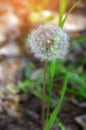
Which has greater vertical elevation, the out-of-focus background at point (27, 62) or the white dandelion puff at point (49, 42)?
the white dandelion puff at point (49, 42)

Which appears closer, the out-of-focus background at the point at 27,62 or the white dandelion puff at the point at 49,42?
the white dandelion puff at the point at 49,42

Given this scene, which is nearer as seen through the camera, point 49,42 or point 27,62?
point 49,42

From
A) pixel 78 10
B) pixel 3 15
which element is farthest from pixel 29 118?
pixel 78 10

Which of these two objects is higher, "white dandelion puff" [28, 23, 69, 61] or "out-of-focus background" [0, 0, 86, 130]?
"white dandelion puff" [28, 23, 69, 61]

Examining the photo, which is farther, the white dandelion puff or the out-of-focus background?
the out-of-focus background

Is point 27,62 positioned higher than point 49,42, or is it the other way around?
point 49,42
